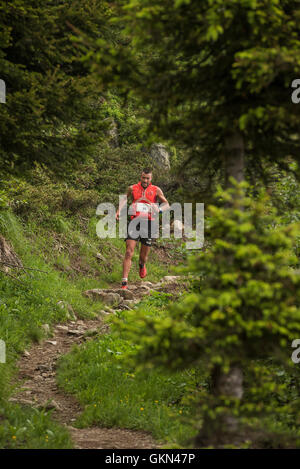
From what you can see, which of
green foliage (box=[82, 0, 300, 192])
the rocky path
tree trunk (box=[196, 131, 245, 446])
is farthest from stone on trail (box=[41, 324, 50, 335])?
green foliage (box=[82, 0, 300, 192])

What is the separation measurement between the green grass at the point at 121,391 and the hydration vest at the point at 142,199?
13.6ft

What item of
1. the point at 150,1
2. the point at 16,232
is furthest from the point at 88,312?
the point at 150,1

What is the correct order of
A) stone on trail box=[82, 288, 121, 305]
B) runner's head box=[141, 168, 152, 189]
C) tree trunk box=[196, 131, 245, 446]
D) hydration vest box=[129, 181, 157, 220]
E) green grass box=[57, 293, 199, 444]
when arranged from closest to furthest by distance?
tree trunk box=[196, 131, 245, 446] → green grass box=[57, 293, 199, 444] → stone on trail box=[82, 288, 121, 305] → runner's head box=[141, 168, 152, 189] → hydration vest box=[129, 181, 157, 220]

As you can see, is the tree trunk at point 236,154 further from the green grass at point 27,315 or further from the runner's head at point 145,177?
the runner's head at point 145,177

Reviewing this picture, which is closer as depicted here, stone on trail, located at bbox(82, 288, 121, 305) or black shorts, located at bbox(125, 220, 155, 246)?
stone on trail, located at bbox(82, 288, 121, 305)

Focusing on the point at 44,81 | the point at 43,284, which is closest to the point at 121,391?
the point at 44,81

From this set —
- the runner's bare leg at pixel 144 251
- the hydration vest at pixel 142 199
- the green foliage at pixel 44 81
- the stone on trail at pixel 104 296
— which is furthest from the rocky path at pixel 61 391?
the green foliage at pixel 44 81

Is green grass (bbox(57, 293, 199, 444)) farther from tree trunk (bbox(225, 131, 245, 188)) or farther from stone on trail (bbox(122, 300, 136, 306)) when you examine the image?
stone on trail (bbox(122, 300, 136, 306))

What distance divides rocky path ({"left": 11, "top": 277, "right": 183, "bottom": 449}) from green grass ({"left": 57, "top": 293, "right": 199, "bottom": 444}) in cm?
12

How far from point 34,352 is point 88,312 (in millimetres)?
2293

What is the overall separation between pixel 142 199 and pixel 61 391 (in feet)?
18.1

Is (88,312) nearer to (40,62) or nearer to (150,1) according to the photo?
(40,62)

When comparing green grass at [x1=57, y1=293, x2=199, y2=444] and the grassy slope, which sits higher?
the grassy slope

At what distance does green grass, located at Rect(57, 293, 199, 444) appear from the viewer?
4560 millimetres
